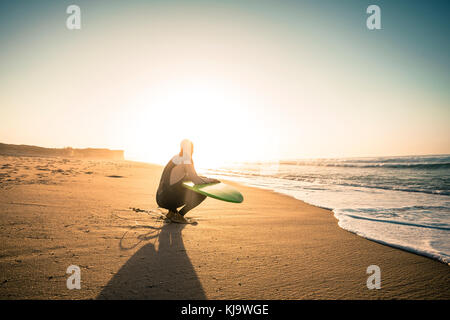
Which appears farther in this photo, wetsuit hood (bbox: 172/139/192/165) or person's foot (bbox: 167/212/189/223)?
person's foot (bbox: 167/212/189/223)

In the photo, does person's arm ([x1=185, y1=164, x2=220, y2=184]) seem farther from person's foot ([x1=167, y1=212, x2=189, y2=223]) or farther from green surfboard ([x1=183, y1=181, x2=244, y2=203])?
person's foot ([x1=167, y1=212, x2=189, y2=223])

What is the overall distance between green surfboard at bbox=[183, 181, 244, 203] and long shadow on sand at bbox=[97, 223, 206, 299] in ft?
3.34

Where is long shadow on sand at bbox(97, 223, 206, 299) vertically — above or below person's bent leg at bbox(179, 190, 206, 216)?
below

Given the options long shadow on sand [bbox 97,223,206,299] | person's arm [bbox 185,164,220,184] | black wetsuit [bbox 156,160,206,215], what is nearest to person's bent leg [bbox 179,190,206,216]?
black wetsuit [bbox 156,160,206,215]

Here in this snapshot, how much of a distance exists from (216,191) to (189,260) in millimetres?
1376

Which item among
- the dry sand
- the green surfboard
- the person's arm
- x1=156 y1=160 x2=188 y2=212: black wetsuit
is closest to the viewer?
the dry sand

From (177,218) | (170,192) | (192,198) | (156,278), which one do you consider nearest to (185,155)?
(170,192)

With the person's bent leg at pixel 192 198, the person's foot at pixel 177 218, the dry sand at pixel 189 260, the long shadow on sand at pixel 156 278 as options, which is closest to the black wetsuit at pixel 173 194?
the person's bent leg at pixel 192 198

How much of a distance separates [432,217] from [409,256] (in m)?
3.66

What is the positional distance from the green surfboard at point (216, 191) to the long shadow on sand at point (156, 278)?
1019 millimetres

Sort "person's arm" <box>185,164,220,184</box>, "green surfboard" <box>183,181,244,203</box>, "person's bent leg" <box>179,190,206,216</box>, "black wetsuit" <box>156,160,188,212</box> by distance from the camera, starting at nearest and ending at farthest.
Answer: "green surfboard" <box>183,181,244,203</box> < "person's arm" <box>185,164,220,184</box> < "black wetsuit" <box>156,160,188,212</box> < "person's bent leg" <box>179,190,206,216</box>

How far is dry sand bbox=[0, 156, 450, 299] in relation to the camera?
1954 mm

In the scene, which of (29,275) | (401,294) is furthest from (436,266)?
(29,275)
